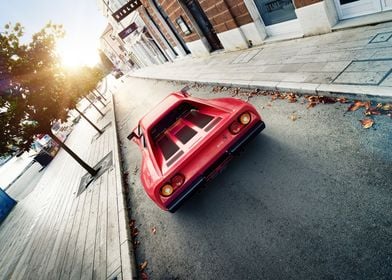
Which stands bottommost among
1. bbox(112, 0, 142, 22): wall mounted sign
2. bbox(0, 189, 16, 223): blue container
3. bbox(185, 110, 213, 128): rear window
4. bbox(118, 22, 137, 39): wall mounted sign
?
bbox(0, 189, 16, 223): blue container

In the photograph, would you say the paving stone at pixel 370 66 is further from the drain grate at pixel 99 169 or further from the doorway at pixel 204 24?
the doorway at pixel 204 24

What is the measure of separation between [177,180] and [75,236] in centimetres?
394

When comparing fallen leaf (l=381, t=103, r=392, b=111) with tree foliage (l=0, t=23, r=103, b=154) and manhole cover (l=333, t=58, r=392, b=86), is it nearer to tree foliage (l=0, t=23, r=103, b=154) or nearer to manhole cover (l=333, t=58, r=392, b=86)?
manhole cover (l=333, t=58, r=392, b=86)

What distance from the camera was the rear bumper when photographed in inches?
143

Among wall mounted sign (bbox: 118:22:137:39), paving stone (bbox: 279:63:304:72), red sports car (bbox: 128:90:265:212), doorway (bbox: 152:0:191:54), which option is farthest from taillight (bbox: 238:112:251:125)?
wall mounted sign (bbox: 118:22:137:39)

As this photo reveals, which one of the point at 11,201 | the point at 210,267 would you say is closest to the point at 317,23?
the point at 210,267

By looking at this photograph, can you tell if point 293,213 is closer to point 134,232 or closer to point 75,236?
point 134,232

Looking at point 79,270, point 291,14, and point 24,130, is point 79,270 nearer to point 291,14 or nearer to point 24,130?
point 24,130

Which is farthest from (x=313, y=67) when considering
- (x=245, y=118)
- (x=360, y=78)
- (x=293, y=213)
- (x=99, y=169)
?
(x=99, y=169)

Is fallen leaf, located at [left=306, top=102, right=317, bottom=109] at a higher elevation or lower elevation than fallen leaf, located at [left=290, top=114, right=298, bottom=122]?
higher

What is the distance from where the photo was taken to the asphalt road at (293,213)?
243 cm

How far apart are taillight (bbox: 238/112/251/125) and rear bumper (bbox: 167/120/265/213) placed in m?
0.13

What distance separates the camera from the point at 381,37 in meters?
4.68

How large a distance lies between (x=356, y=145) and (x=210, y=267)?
257 centimetres
